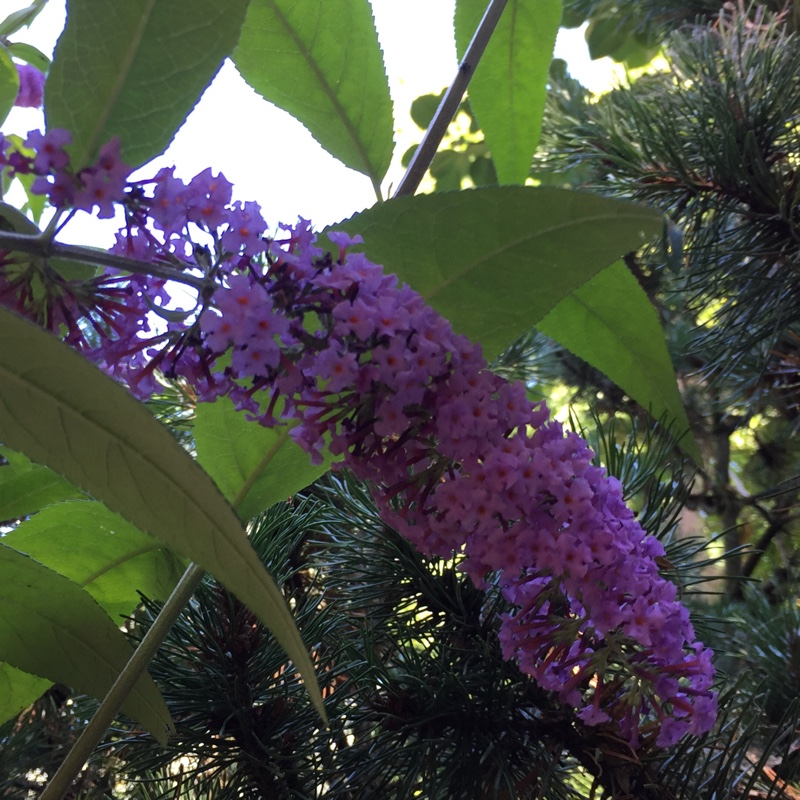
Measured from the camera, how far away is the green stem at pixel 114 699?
0.33 meters

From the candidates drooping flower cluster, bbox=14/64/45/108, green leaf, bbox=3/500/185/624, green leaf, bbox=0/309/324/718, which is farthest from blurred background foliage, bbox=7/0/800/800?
drooping flower cluster, bbox=14/64/45/108

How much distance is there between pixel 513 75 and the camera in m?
0.53

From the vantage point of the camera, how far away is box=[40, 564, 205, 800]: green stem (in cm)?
33

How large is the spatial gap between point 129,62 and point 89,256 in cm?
9

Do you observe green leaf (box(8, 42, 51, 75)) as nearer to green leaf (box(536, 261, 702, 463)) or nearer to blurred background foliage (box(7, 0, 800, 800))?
blurred background foliage (box(7, 0, 800, 800))

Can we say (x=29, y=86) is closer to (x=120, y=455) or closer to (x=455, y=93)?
(x=455, y=93)

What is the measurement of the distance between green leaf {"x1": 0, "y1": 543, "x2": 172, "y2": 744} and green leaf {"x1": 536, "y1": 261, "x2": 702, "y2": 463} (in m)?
0.30

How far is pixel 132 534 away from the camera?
42 centimetres

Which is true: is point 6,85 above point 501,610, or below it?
above

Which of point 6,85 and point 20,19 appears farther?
point 20,19

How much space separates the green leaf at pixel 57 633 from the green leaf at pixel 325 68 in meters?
0.31

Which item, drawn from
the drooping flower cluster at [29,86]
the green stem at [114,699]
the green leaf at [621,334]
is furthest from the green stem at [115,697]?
the drooping flower cluster at [29,86]

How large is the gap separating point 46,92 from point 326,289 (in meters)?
0.15

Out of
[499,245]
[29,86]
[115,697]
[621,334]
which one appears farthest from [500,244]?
[29,86]
